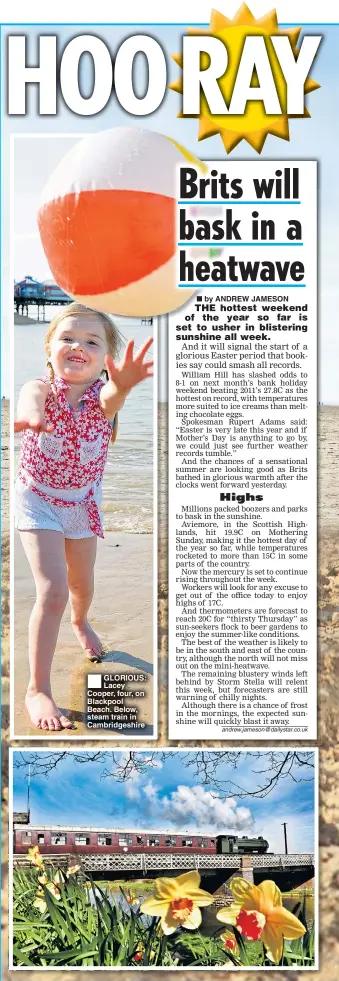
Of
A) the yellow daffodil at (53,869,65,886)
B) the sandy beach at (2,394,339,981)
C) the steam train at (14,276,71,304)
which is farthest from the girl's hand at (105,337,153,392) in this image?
the yellow daffodil at (53,869,65,886)

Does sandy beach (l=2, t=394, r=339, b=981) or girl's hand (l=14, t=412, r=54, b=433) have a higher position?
girl's hand (l=14, t=412, r=54, b=433)

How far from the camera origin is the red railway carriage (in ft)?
9.58

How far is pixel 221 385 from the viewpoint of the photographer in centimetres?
288

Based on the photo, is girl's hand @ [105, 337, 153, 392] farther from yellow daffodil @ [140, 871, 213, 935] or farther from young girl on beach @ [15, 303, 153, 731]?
yellow daffodil @ [140, 871, 213, 935]

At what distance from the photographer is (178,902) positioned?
9.56 feet

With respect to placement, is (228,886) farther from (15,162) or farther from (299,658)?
(15,162)

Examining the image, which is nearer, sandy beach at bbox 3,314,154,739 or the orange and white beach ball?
the orange and white beach ball

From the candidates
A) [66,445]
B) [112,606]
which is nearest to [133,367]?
[66,445]

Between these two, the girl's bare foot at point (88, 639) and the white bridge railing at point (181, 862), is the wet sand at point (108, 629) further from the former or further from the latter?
the white bridge railing at point (181, 862)

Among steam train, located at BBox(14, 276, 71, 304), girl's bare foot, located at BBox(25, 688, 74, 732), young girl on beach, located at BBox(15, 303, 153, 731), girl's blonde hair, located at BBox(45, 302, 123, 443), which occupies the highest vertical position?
steam train, located at BBox(14, 276, 71, 304)

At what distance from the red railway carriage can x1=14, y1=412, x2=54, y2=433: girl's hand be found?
1074 mm

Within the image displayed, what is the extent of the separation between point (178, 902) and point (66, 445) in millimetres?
1262

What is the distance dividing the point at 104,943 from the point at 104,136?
2.14 meters

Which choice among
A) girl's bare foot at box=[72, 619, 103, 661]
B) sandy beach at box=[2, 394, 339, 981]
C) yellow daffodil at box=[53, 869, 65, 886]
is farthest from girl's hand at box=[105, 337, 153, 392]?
yellow daffodil at box=[53, 869, 65, 886]
